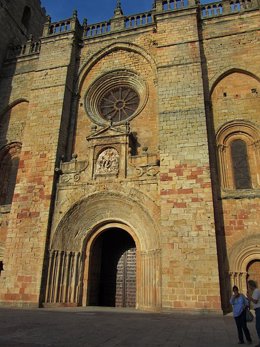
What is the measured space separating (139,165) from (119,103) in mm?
3885

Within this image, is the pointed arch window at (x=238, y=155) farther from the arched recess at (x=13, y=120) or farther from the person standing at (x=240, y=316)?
the arched recess at (x=13, y=120)

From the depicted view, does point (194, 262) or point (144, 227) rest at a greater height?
point (144, 227)

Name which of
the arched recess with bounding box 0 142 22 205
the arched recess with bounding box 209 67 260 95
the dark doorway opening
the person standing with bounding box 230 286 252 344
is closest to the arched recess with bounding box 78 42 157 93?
the arched recess with bounding box 209 67 260 95

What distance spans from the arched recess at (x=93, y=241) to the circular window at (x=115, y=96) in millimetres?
3848

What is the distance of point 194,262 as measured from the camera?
25.9ft

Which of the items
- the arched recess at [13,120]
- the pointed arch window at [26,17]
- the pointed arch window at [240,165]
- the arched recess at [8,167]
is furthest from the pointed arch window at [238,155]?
the pointed arch window at [26,17]

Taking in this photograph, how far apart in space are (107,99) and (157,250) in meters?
6.92

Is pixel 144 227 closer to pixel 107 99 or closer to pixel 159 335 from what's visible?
pixel 159 335

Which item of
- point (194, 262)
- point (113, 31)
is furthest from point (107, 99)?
point (194, 262)

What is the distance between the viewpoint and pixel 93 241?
976 centimetres

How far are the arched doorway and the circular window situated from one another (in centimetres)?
469

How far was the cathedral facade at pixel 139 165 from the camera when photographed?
8375mm

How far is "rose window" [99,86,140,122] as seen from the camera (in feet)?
39.5

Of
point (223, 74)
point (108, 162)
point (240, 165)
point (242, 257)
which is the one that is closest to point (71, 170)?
point (108, 162)
